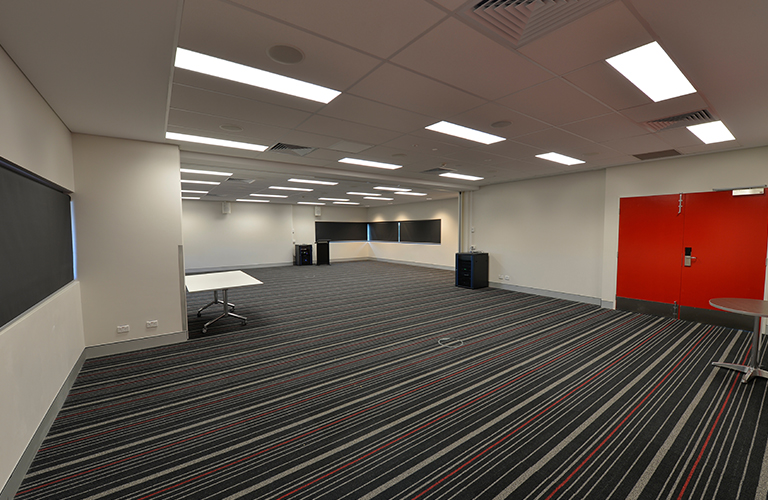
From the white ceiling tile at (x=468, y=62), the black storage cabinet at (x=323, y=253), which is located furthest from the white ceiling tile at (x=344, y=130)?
the black storage cabinet at (x=323, y=253)

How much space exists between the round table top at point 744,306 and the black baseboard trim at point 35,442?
16.8ft

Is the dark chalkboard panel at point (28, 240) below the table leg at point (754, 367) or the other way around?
the other way around

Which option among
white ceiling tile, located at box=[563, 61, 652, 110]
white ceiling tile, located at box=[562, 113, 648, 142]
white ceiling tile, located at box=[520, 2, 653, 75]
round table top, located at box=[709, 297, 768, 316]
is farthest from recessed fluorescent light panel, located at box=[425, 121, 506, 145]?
round table top, located at box=[709, 297, 768, 316]

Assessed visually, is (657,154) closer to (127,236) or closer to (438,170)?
(438,170)

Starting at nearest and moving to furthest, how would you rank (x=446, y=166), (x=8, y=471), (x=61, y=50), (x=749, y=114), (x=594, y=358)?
1. (x=8, y=471)
2. (x=61, y=50)
3. (x=749, y=114)
4. (x=594, y=358)
5. (x=446, y=166)

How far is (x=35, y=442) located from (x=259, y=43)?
2931 mm

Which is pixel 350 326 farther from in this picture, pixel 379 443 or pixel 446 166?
pixel 446 166

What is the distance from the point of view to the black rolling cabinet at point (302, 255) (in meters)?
12.8

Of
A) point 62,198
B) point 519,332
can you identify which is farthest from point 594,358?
point 62,198

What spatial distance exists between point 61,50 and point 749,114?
557cm

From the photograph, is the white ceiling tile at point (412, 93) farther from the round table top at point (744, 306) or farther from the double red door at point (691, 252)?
the double red door at point (691, 252)

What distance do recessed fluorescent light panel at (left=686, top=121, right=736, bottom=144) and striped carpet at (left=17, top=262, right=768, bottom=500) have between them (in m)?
2.55

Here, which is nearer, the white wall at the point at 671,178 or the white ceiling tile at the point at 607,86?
the white ceiling tile at the point at 607,86

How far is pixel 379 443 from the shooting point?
83.9 inches
